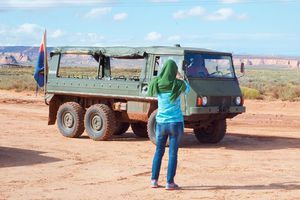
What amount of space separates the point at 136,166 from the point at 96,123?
4.30 meters

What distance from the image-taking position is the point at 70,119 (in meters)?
16.4

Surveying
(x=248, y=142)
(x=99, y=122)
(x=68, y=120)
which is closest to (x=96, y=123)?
(x=99, y=122)

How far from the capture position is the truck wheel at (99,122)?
1541 centimetres

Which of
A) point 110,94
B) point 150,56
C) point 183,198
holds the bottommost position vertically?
point 183,198

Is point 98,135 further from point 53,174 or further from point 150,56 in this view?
point 53,174

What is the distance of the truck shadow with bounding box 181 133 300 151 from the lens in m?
14.9

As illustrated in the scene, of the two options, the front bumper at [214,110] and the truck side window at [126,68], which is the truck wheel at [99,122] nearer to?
the truck side window at [126,68]

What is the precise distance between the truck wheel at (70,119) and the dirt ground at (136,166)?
26 cm

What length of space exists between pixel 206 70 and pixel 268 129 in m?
5.48

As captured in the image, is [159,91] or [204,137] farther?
[204,137]

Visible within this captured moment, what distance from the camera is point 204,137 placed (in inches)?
616

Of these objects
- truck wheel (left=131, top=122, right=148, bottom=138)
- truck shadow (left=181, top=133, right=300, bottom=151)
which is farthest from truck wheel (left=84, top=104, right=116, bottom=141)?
truck shadow (left=181, top=133, right=300, bottom=151)

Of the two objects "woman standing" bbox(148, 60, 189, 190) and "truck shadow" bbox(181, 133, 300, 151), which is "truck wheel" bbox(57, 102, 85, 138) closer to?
"truck shadow" bbox(181, 133, 300, 151)

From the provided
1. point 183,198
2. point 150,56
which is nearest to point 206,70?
point 150,56
